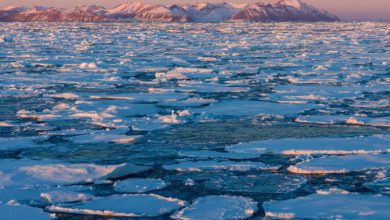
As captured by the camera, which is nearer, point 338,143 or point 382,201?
point 382,201

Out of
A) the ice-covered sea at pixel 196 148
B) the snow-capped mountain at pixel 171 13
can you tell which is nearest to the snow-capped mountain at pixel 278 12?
the snow-capped mountain at pixel 171 13

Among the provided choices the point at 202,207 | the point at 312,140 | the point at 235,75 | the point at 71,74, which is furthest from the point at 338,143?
the point at 71,74

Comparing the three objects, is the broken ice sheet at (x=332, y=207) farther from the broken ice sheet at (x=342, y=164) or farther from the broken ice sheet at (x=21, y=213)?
the broken ice sheet at (x=21, y=213)

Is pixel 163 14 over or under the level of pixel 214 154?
under

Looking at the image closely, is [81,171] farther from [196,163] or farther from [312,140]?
[312,140]

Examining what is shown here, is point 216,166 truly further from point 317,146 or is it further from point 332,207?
point 332,207

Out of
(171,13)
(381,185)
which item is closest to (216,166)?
(381,185)

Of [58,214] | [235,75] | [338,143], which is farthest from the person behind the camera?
[235,75]
